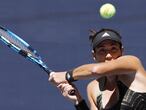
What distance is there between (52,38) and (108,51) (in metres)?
2.14

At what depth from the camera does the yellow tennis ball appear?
14.5 feet

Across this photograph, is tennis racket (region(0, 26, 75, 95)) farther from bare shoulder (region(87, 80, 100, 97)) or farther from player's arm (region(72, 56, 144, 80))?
player's arm (region(72, 56, 144, 80))

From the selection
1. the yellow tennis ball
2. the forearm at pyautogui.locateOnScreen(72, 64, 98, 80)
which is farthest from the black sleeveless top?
the yellow tennis ball

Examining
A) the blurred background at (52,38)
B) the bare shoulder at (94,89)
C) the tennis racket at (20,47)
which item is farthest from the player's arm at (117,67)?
the blurred background at (52,38)

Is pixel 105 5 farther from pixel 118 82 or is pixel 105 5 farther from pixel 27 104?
pixel 118 82

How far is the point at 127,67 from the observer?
2.77m

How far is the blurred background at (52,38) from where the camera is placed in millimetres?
4777

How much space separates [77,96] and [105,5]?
165cm

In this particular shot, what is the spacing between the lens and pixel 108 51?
2877 mm

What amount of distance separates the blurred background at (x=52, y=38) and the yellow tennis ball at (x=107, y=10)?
0.10 metres

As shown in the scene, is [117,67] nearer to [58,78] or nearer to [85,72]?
[85,72]

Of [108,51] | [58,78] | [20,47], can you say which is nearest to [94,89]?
[58,78]

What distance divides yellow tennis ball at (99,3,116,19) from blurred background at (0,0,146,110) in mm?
Result: 101

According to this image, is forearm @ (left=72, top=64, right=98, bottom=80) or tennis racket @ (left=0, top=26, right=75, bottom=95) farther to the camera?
tennis racket @ (left=0, top=26, right=75, bottom=95)
